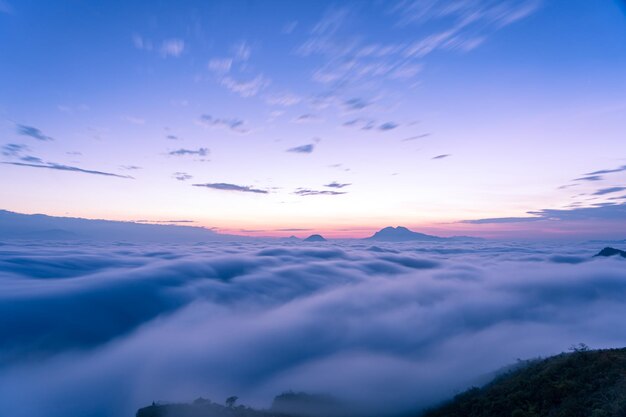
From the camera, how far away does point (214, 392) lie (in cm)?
3759

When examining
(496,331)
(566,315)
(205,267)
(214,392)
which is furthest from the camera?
(205,267)

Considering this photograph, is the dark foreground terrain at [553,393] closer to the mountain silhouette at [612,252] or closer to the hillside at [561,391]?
the hillside at [561,391]

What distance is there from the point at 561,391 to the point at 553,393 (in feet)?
1.30

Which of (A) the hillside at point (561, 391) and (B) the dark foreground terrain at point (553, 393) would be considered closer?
(A) the hillside at point (561, 391)

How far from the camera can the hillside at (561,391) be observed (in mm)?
12773

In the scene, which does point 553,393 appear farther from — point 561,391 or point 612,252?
point 612,252

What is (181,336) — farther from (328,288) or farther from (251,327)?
(328,288)

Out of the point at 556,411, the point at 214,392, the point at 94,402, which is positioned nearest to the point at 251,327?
the point at 214,392

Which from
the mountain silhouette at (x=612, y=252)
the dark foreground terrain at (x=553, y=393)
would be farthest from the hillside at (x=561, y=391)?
the mountain silhouette at (x=612, y=252)

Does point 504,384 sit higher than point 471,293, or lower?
higher

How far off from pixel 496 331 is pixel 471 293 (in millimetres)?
38976

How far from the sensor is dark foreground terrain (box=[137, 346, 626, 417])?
42.3 feet

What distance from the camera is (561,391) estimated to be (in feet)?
48.6

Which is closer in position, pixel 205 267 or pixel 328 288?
pixel 328 288
